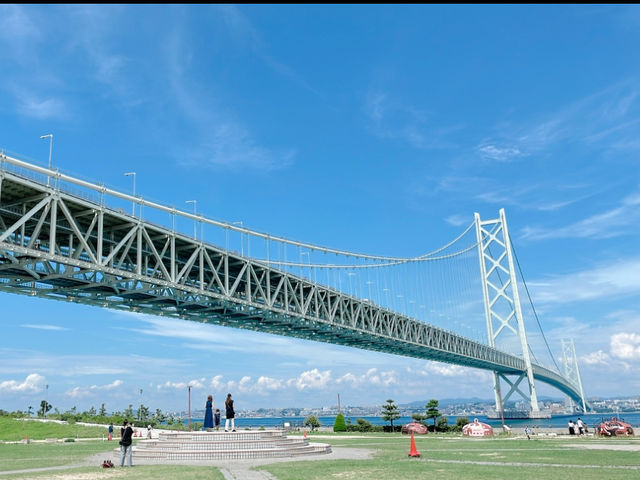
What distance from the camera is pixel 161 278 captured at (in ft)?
118

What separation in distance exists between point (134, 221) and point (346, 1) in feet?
97.6

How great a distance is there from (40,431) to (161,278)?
25122mm

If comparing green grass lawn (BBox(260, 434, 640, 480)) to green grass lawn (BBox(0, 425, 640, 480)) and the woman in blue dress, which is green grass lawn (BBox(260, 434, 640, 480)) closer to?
green grass lawn (BBox(0, 425, 640, 480))

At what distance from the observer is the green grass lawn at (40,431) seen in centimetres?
4807

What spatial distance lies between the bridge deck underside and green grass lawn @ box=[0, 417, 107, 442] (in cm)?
1562

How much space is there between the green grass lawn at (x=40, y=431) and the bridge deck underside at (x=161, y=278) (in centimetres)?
1562

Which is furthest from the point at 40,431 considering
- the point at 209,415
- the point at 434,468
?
the point at 434,468

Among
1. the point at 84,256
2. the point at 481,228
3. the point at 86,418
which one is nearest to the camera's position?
the point at 84,256

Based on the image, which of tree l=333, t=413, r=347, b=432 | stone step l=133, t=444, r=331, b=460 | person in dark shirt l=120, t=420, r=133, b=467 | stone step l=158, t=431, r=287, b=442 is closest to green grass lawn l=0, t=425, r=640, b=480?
person in dark shirt l=120, t=420, r=133, b=467

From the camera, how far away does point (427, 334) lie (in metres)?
71.4

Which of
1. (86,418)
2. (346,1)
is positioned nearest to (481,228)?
(86,418)

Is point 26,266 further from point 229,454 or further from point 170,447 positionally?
point 229,454

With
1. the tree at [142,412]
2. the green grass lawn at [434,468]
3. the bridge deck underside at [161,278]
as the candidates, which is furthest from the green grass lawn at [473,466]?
the tree at [142,412]

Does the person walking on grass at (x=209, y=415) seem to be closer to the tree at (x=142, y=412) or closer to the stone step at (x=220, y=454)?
the stone step at (x=220, y=454)
